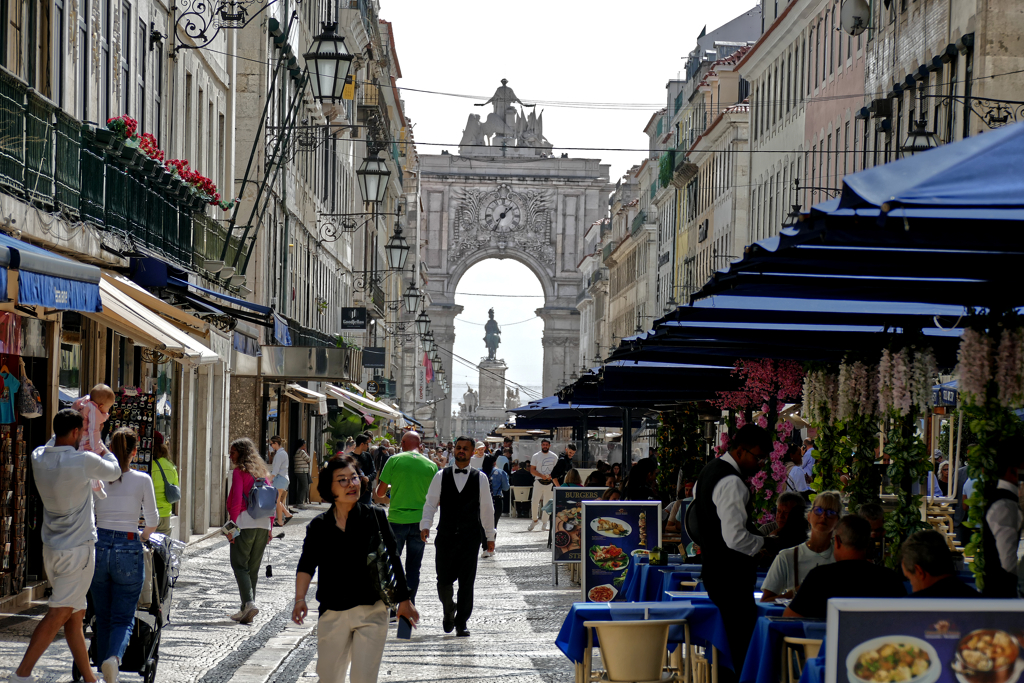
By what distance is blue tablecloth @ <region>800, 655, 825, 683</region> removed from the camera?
644 cm

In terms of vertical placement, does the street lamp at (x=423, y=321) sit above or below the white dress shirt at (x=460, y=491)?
above

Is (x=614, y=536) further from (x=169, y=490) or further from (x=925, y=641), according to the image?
(x=925, y=641)

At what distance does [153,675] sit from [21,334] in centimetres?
477

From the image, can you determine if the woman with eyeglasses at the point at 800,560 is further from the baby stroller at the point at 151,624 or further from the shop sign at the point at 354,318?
the shop sign at the point at 354,318

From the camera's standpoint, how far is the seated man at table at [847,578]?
7.59m

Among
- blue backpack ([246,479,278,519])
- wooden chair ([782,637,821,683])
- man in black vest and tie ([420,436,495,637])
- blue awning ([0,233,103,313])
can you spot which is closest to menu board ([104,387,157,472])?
blue backpack ([246,479,278,519])

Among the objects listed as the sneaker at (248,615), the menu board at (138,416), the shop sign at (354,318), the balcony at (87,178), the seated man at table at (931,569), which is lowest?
the sneaker at (248,615)

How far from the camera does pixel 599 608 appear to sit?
28.3 feet

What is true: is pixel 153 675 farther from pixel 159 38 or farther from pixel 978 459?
pixel 159 38

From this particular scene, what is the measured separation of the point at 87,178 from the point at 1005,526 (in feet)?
33.8

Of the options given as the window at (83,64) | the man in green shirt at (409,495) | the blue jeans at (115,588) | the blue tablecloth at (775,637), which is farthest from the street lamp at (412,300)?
the blue tablecloth at (775,637)

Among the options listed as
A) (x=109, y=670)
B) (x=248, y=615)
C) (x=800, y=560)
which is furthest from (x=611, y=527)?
(x=109, y=670)

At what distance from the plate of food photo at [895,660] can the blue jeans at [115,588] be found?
497cm

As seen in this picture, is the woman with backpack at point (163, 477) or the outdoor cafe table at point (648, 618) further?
the woman with backpack at point (163, 477)
